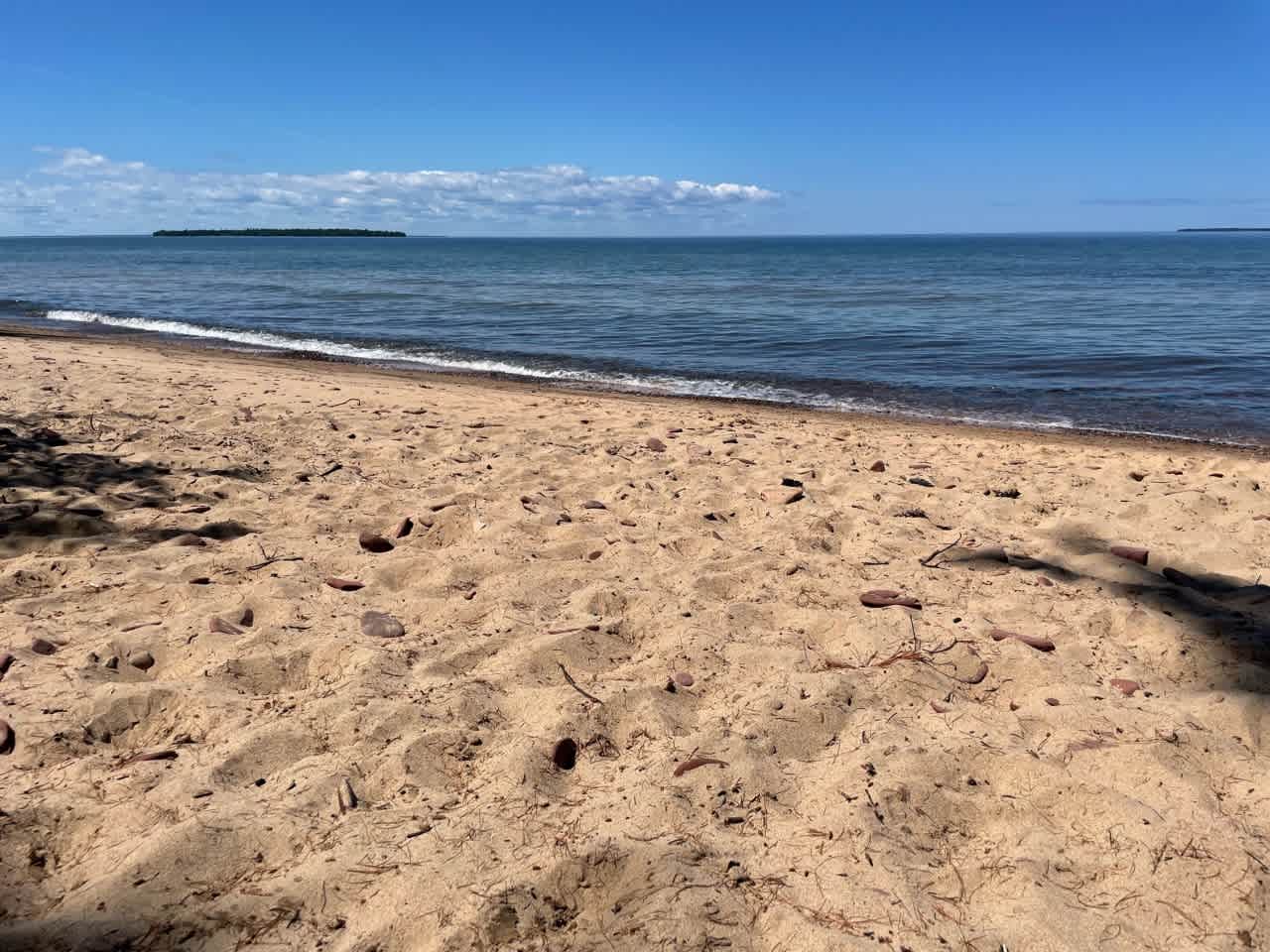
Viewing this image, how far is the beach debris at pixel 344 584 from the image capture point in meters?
4.06

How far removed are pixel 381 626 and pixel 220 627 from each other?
632 mm

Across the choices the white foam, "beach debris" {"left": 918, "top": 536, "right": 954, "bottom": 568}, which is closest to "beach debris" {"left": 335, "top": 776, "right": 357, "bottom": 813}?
"beach debris" {"left": 918, "top": 536, "right": 954, "bottom": 568}

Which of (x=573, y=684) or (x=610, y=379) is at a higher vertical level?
(x=573, y=684)

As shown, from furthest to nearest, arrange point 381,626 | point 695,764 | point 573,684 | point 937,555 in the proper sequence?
point 937,555, point 381,626, point 573,684, point 695,764

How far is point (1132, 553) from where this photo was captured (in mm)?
4625

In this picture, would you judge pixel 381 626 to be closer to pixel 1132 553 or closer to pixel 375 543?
pixel 375 543

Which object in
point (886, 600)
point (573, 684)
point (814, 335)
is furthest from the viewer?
point (814, 335)

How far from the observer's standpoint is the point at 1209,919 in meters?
2.19

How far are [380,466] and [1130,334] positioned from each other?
18.5 m

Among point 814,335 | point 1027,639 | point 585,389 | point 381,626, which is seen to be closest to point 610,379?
point 585,389

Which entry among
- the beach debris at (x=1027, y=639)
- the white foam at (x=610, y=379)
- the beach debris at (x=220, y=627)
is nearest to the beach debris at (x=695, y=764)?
the beach debris at (x=1027, y=639)

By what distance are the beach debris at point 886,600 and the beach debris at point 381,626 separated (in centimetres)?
210

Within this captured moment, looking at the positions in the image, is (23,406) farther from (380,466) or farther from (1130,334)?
(1130,334)

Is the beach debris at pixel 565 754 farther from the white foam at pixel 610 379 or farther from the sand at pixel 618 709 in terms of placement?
the white foam at pixel 610 379
